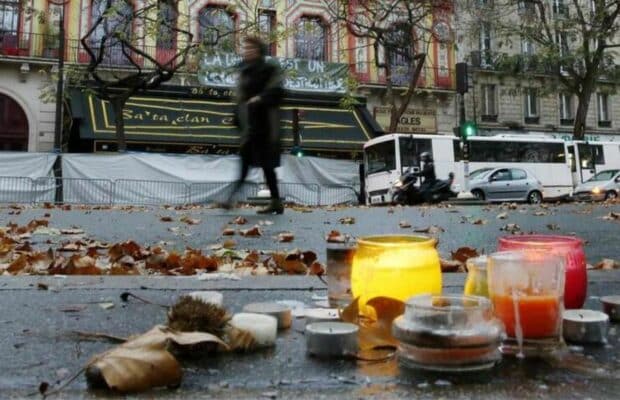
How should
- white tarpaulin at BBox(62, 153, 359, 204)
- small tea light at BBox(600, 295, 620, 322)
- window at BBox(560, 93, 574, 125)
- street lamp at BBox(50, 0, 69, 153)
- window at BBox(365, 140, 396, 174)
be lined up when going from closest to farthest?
small tea light at BBox(600, 295, 620, 322) < white tarpaulin at BBox(62, 153, 359, 204) < street lamp at BBox(50, 0, 69, 153) < window at BBox(365, 140, 396, 174) < window at BBox(560, 93, 574, 125)

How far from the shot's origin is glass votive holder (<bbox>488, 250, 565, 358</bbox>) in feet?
4.30

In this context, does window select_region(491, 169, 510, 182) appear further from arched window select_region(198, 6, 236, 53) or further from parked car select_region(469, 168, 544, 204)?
arched window select_region(198, 6, 236, 53)

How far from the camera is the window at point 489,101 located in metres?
31.1

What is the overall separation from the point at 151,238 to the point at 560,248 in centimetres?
368

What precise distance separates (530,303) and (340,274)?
28.0 inches

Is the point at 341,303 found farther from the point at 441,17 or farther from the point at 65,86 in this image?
the point at 441,17

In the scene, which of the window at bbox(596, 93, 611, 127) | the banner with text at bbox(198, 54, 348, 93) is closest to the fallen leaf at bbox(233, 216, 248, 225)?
the banner with text at bbox(198, 54, 348, 93)

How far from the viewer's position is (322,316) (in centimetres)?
163

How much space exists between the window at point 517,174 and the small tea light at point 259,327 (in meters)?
22.2

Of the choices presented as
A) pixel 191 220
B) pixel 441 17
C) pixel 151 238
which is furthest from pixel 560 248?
pixel 441 17

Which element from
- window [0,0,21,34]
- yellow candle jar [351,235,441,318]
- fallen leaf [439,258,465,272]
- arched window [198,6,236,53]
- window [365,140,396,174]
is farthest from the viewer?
window [0,0,21,34]

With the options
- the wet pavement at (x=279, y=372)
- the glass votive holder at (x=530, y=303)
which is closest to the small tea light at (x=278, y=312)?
the wet pavement at (x=279, y=372)

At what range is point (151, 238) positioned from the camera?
184 inches

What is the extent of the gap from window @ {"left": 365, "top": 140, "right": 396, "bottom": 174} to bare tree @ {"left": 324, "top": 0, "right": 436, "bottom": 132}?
5.84ft
